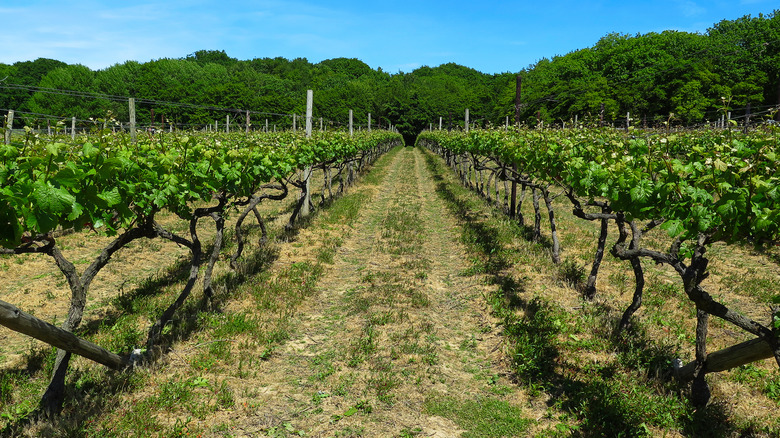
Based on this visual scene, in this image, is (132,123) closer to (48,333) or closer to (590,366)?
(48,333)

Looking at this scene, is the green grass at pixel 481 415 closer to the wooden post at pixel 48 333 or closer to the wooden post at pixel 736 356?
the wooden post at pixel 736 356

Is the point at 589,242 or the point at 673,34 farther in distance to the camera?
the point at 673,34

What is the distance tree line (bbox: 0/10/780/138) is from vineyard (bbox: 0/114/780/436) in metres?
34.6

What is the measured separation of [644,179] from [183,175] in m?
5.94

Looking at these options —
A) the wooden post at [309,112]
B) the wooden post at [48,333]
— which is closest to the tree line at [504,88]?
the wooden post at [309,112]

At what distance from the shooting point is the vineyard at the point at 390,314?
427 centimetres

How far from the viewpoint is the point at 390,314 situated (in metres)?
7.57

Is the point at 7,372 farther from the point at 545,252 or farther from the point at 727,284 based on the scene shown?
the point at 727,284

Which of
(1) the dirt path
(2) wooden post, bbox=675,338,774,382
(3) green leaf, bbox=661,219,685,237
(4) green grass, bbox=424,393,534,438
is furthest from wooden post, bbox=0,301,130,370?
(2) wooden post, bbox=675,338,774,382

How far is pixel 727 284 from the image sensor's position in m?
9.08

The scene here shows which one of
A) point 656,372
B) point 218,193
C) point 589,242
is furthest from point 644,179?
point 589,242

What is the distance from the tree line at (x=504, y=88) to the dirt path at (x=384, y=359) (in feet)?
116

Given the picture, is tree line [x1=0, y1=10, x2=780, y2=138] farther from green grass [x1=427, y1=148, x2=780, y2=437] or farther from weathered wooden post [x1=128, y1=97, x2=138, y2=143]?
green grass [x1=427, y1=148, x2=780, y2=437]

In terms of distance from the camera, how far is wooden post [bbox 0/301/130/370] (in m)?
3.60
